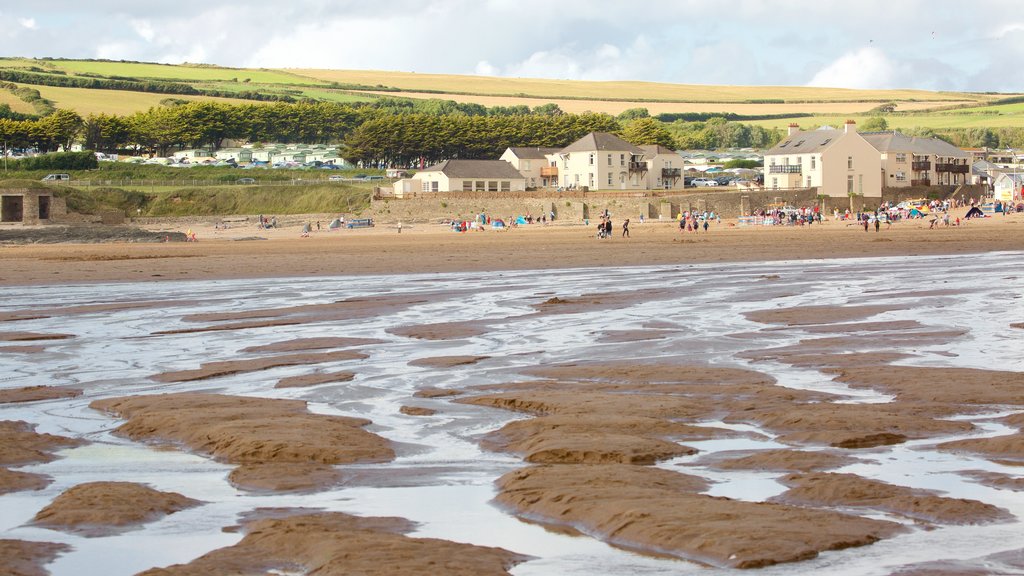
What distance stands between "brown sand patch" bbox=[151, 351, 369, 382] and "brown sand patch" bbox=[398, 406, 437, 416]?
3773 mm

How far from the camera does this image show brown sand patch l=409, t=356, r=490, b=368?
684 inches

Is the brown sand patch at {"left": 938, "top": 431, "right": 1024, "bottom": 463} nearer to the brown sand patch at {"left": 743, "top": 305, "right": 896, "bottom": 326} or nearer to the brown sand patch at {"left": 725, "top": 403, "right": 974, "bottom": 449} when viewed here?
the brown sand patch at {"left": 725, "top": 403, "right": 974, "bottom": 449}

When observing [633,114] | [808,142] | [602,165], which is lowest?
[602,165]

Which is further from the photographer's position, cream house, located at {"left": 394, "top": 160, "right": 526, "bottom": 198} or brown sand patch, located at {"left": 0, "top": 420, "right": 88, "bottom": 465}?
cream house, located at {"left": 394, "top": 160, "right": 526, "bottom": 198}

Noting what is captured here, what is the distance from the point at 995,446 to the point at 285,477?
20.3 feet

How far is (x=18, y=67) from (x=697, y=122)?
98.3 m

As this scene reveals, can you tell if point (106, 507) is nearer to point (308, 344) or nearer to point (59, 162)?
point (308, 344)

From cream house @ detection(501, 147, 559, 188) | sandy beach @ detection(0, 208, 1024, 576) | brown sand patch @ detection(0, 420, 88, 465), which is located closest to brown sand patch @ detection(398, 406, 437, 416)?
sandy beach @ detection(0, 208, 1024, 576)

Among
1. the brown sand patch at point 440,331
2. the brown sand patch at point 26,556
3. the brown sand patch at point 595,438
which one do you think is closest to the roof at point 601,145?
the brown sand patch at point 440,331

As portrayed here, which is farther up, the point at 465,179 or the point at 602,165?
the point at 602,165

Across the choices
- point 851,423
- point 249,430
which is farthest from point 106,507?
point 851,423

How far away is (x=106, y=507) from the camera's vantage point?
902cm

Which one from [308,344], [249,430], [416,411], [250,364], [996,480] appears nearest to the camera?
[996,480]

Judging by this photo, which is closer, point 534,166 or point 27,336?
point 27,336
